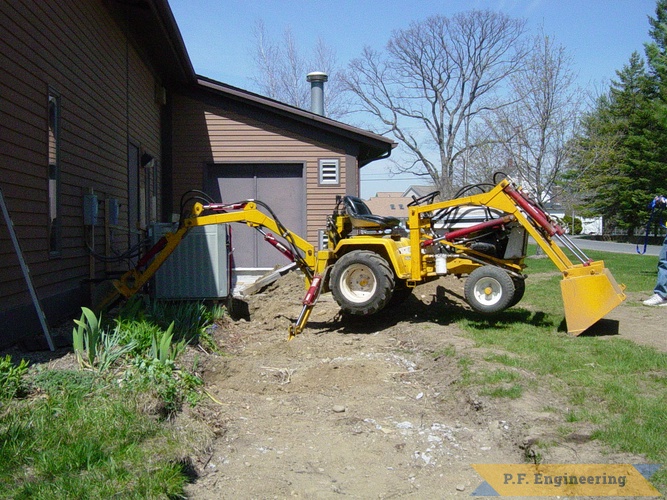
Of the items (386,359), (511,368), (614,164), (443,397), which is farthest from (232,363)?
(614,164)

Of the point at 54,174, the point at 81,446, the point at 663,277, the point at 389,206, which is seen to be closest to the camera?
the point at 81,446

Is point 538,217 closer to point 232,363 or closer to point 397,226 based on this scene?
point 397,226

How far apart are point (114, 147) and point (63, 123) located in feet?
8.22

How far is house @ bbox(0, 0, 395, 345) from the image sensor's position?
23.5 ft

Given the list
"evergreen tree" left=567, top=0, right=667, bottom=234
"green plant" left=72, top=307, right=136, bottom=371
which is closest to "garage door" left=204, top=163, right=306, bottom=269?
"green plant" left=72, top=307, right=136, bottom=371

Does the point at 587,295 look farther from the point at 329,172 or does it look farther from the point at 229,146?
the point at 229,146

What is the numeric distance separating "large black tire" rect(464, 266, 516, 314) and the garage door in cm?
751

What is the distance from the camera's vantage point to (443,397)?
6.12 meters

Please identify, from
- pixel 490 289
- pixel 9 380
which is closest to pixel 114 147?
pixel 490 289

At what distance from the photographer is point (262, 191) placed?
15.5m

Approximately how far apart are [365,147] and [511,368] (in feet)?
35.3

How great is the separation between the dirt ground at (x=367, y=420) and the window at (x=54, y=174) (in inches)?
91.9

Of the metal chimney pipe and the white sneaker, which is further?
the metal chimney pipe

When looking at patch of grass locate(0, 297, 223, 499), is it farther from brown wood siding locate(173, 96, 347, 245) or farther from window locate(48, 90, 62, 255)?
brown wood siding locate(173, 96, 347, 245)
